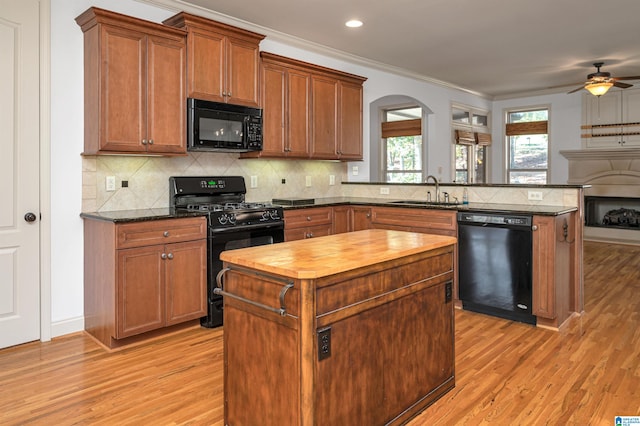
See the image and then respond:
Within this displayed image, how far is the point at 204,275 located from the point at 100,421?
147 cm

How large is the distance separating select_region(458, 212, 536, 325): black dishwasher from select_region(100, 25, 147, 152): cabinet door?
2729 millimetres

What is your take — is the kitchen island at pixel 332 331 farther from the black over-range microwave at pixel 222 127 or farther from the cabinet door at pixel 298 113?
the cabinet door at pixel 298 113

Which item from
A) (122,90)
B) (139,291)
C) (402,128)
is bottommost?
(139,291)

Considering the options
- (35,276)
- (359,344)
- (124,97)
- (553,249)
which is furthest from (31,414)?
(553,249)

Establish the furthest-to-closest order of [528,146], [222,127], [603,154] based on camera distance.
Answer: [528,146] < [603,154] < [222,127]

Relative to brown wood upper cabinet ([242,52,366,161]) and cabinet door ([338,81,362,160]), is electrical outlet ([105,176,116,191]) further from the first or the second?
cabinet door ([338,81,362,160])

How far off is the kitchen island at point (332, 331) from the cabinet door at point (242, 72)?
213 cm

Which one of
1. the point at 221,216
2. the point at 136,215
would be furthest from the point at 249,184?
the point at 136,215

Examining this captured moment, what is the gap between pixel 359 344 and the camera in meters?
1.96

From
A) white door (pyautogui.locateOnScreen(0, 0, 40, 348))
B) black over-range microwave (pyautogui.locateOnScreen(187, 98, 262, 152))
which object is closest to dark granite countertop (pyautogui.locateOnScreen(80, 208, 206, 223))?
white door (pyautogui.locateOnScreen(0, 0, 40, 348))

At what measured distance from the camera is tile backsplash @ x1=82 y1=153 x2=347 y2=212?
3.62 m

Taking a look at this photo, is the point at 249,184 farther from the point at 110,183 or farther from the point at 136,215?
the point at 136,215

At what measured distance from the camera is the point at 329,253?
6.93 feet

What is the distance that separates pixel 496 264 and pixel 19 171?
12.1 feet
